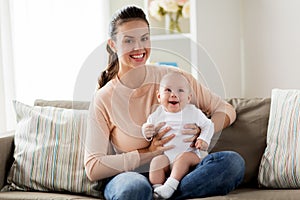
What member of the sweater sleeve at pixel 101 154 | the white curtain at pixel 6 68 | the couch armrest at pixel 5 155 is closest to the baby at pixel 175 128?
the sweater sleeve at pixel 101 154

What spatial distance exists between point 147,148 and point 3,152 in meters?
0.75

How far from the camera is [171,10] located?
389 centimetres

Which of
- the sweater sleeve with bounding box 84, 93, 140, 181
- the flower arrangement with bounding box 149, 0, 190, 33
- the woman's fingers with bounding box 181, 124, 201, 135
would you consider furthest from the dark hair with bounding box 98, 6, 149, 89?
the flower arrangement with bounding box 149, 0, 190, 33

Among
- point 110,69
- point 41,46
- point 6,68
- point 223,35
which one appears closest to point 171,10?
point 223,35

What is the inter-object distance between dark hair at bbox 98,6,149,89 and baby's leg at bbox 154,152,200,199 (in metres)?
0.45

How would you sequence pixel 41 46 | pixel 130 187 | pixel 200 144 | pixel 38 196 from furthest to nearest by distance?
pixel 41 46
pixel 38 196
pixel 200 144
pixel 130 187

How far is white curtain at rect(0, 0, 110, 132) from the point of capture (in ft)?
11.8

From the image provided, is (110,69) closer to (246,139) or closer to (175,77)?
(175,77)

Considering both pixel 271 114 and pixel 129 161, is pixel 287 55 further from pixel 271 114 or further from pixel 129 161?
pixel 129 161

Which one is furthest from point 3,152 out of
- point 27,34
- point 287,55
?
point 287,55

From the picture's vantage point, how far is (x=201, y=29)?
3.70 m

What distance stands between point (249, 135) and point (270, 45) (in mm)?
945

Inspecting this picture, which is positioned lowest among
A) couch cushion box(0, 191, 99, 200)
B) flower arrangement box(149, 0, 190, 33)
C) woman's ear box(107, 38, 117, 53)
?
couch cushion box(0, 191, 99, 200)

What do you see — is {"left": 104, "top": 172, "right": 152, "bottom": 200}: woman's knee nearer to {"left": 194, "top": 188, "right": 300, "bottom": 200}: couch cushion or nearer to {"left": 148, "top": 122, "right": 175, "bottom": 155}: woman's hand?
{"left": 148, "top": 122, "right": 175, "bottom": 155}: woman's hand
